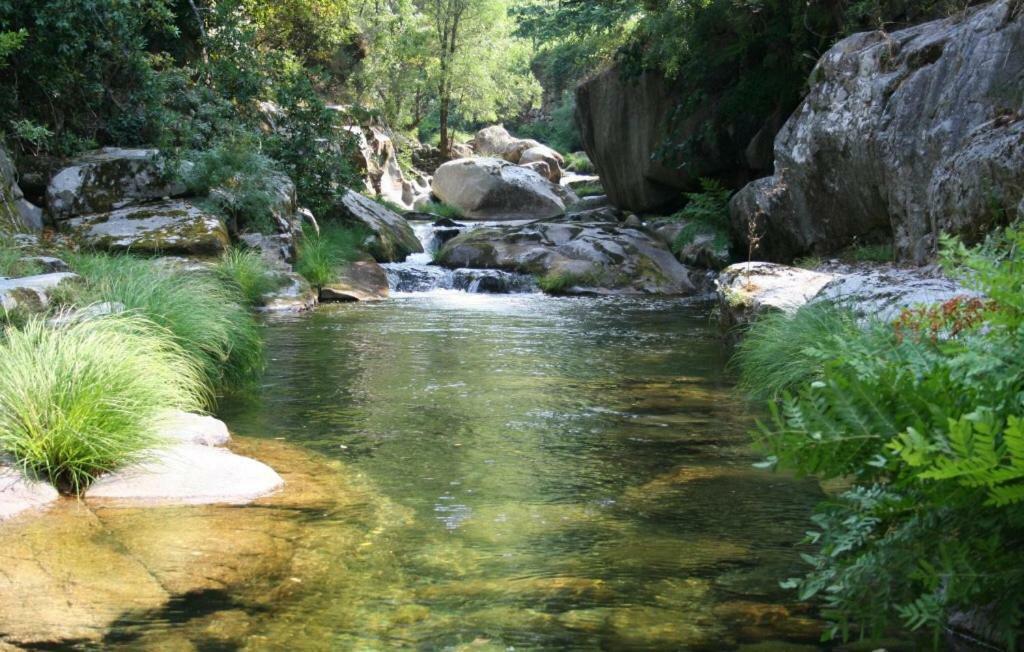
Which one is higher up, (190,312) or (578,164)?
(578,164)

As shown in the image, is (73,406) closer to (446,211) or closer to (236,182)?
Answer: (236,182)

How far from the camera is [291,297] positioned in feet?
47.1

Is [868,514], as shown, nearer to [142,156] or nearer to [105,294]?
[105,294]

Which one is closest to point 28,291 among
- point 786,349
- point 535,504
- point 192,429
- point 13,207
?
point 192,429

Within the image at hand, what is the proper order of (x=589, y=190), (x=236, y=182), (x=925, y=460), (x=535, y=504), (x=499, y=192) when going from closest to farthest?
(x=925, y=460), (x=535, y=504), (x=236, y=182), (x=499, y=192), (x=589, y=190)

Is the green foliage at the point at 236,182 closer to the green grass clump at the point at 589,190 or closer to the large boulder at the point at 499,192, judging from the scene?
the large boulder at the point at 499,192

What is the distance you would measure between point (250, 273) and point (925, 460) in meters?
12.4

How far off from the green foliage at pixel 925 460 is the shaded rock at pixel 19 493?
3.60 meters

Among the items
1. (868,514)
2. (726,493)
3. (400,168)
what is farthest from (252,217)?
(400,168)

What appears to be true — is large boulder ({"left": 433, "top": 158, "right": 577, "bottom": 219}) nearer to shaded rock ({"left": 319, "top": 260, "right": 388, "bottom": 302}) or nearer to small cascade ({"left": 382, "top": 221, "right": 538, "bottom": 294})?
small cascade ({"left": 382, "top": 221, "right": 538, "bottom": 294})

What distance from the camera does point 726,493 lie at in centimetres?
550

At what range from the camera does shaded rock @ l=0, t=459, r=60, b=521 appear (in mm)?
4719

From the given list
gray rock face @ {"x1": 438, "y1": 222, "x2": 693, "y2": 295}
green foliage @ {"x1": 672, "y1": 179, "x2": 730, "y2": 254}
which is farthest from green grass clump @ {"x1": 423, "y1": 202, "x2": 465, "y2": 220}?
green foliage @ {"x1": 672, "y1": 179, "x2": 730, "y2": 254}

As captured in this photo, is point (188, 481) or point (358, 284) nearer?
point (188, 481)
